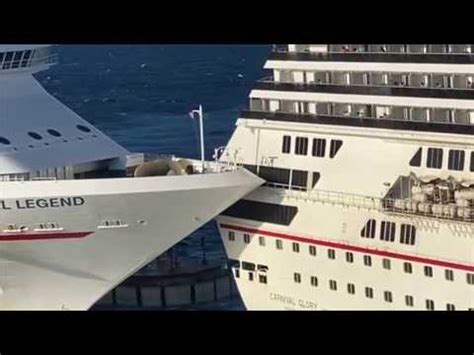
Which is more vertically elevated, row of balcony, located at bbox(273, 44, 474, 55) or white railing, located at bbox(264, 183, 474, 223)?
row of balcony, located at bbox(273, 44, 474, 55)

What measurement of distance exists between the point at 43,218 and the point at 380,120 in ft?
17.9

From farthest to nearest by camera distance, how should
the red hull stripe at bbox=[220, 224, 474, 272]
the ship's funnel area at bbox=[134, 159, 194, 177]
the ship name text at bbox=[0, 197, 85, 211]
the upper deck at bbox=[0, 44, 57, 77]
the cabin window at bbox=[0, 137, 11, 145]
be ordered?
1. the upper deck at bbox=[0, 44, 57, 77]
2. the cabin window at bbox=[0, 137, 11, 145]
3. the ship's funnel area at bbox=[134, 159, 194, 177]
4. the ship name text at bbox=[0, 197, 85, 211]
5. the red hull stripe at bbox=[220, 224, 474, 272]

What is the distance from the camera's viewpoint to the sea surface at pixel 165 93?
40375 millimetres

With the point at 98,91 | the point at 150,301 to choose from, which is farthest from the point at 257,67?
the point at 150,301

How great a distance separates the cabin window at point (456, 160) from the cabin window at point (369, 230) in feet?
4.48

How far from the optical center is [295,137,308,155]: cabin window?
1638 centimetres

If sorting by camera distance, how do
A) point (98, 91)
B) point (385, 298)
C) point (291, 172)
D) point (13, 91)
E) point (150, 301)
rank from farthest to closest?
point (98, 91) → point (150, 301) → point (13, 91) → point (291, 172) → point (385, 298)

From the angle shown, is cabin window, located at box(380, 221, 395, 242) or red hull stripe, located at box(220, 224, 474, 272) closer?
red hull stripe, located at box(220, 224, 474, 272)

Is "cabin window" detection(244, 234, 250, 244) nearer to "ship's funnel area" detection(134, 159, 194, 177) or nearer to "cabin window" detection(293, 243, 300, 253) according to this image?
"cabin window" detection(293, 243, 300, 253)

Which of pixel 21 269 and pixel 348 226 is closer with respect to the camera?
pixel 348 226

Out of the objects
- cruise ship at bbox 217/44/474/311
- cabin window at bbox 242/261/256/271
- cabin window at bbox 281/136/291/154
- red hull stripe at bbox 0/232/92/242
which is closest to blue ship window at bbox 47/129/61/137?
red hull stripe at bbox 0/232/92/242

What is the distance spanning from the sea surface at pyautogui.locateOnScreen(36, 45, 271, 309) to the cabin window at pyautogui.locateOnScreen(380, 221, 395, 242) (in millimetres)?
6338
